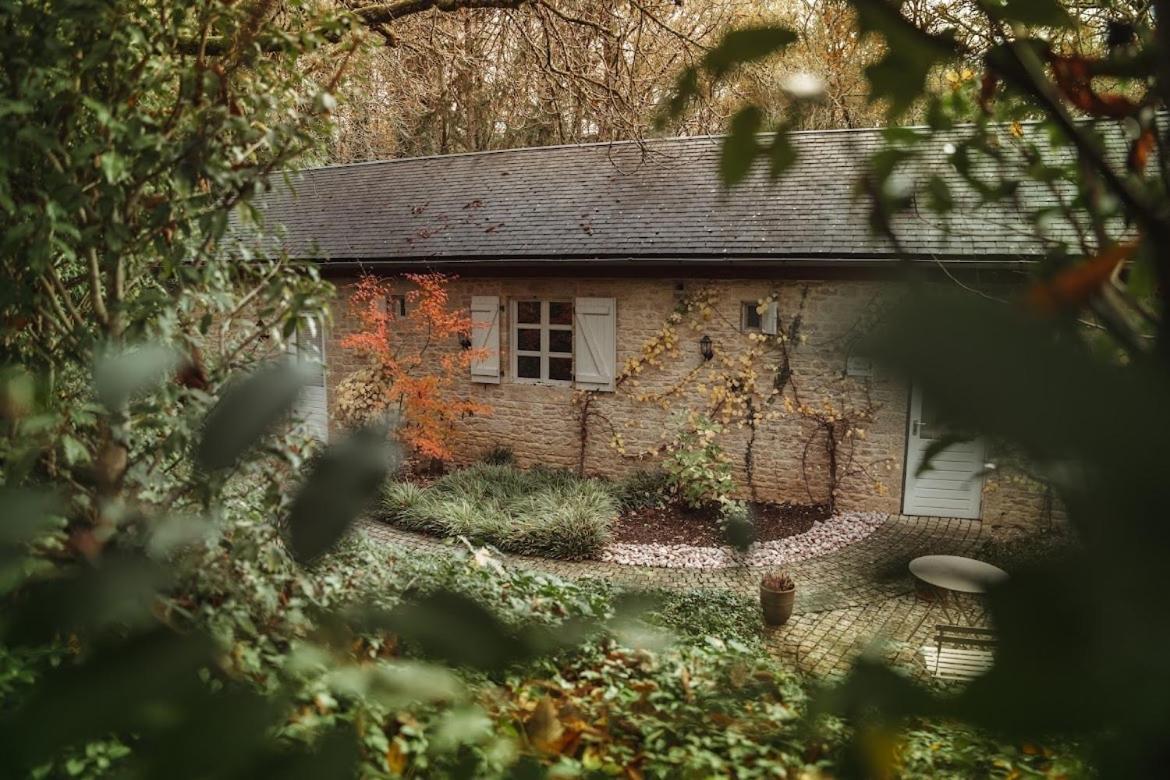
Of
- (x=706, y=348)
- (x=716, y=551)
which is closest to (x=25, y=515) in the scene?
(x=716, y=551)

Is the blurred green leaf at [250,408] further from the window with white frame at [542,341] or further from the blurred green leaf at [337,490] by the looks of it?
the window with white frame at [542,341]

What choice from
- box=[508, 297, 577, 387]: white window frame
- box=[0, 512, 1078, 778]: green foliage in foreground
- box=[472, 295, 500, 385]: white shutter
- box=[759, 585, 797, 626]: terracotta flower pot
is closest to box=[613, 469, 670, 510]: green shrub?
box=[508, 297, 577, 387]: white window frame

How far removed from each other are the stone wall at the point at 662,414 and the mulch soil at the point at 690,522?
295 millimetres

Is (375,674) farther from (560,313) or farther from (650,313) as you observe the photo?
(560,313)

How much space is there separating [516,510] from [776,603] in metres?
3.92

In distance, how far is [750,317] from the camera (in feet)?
33.0

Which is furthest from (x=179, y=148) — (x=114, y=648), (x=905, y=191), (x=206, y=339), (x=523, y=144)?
(x=523, y=144)

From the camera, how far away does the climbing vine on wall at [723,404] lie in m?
9.63

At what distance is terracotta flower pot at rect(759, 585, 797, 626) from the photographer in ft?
19.5

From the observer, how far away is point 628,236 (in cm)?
1057

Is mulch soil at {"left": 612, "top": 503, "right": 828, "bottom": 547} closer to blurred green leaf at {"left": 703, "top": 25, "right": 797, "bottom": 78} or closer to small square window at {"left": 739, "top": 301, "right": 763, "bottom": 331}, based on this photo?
small square window at {"left": 739, "top": 301, "right": 763, "bottom": 331}

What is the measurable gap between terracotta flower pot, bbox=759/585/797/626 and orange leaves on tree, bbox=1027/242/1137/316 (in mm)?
5930

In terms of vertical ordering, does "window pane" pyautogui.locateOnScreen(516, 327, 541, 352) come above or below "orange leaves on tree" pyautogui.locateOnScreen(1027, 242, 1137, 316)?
below

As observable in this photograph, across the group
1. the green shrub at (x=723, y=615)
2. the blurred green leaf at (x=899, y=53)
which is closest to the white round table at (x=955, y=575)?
the blurred green leaf at (x=899, y=53)
